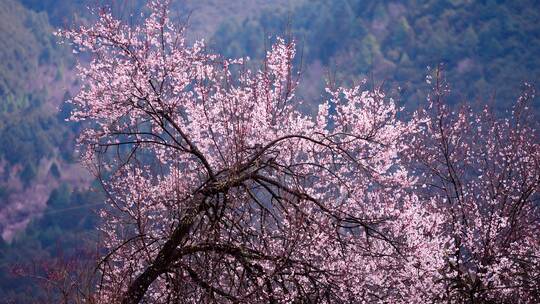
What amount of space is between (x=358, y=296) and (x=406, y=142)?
7.79 meters

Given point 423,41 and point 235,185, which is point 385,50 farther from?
point 235,185

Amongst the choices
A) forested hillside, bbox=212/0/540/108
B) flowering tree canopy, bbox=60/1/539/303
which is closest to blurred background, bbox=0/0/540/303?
forested hillside, bbox=212/0/540/108

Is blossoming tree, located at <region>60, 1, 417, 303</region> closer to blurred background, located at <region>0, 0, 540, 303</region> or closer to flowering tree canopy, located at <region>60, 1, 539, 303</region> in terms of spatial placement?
flowering tree canopy, located at <region>60, 1, 539, 303</region>

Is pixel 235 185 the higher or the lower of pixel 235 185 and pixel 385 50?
the lower

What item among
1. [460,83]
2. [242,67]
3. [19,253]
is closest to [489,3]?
[460,83]

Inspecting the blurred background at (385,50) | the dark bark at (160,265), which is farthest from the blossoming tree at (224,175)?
the blurred background at (385,50)

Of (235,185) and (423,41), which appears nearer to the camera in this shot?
(235,185)

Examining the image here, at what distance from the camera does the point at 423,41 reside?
112 m

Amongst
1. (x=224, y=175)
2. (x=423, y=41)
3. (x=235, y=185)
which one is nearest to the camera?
(x=235, y=185)

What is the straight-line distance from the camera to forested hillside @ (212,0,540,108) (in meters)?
98.7

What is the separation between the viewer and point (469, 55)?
351 ft

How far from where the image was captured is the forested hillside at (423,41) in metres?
98.7

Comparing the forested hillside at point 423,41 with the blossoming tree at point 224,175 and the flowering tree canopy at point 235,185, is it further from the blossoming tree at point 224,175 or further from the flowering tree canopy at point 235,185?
the blossoming tree at point 224,175

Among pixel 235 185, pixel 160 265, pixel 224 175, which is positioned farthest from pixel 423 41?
pixel 160 265
